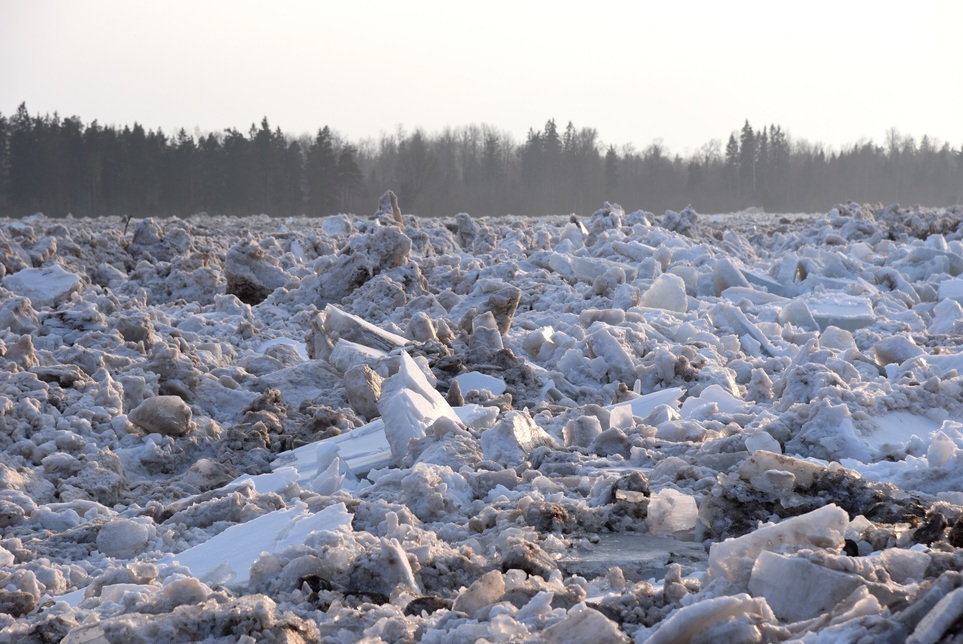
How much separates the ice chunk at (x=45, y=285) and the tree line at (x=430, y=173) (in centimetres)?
2835

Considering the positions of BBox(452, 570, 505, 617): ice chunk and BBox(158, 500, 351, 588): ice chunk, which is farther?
BBox(158, 500, 351, 588): ice chunk

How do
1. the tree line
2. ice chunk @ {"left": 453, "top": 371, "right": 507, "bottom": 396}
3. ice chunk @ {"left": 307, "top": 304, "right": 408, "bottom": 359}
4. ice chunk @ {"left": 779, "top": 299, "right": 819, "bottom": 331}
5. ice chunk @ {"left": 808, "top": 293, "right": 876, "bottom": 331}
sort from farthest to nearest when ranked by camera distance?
the tree line → ice chunk @ {"left": 779, "top": 299, "right": 819, "bottom": 331} → ice chunk @ {"left": 808, "top": 293, "right": 876, "bottom": 331} → ice chunk @ {"left": 307, "top": 304, "right": 408, "bottom": 359} → ice chunk @ {"left": 453, "top": 371, "right": 507, "bottom": 396}

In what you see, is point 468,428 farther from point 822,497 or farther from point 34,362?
point 34,362

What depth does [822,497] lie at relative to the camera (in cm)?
281

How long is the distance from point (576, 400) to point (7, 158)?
3762 centimetres

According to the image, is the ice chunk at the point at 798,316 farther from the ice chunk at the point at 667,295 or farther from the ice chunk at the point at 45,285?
the ice chunk at the point at 45,285

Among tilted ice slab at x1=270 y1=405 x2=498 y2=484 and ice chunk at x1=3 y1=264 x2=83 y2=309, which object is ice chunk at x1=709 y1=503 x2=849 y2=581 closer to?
tilted ice slab at x1=270 y1=405 x2=498 y2=484

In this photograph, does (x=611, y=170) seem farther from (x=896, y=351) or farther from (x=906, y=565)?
(x=906, y=565)

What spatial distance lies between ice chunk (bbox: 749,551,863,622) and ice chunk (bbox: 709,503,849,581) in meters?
0.11

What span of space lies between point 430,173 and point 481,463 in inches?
1745

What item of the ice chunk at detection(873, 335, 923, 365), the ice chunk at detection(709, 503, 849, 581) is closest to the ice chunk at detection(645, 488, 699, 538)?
the ice chunk at detection(709, 503, 849, 581)

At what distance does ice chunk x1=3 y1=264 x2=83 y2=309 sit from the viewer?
801 centimetres

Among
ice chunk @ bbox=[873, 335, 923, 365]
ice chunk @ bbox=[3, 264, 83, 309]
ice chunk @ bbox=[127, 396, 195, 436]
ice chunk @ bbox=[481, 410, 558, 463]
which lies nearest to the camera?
ice chunk @ bbox=[481, 410, 558, 463]

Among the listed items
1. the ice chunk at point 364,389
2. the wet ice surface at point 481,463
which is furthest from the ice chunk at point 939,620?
the ice chunk at point 364,389
